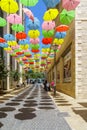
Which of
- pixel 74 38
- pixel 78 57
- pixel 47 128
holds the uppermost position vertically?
pixel 74 38

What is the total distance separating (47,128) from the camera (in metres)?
10.3

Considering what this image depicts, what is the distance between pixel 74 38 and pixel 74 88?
13.8 feet

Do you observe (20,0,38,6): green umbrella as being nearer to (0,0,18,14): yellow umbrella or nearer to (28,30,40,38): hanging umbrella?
(0,0,18,14): yellow umbrella

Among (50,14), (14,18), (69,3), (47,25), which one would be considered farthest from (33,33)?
(69,3)

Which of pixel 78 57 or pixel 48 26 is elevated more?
pixel 48 26

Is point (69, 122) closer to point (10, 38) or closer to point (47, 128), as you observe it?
point (47, 128)

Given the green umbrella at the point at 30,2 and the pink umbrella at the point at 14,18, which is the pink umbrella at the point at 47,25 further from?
the green umbrella at the point at 30,2

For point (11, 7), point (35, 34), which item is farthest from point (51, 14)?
point (35, 34)

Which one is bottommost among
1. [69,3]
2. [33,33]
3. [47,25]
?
[33,33]

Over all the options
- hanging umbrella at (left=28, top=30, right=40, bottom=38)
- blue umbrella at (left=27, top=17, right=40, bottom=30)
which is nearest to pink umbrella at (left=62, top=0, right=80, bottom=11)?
blue umbrella at (left=27, top=17, right=40, bottom=30)

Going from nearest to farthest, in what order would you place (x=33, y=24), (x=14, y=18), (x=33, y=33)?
(x=14, y=18) < (x=33, y=24) < (x=33, y=33)

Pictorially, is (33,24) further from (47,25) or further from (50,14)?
(50,14)

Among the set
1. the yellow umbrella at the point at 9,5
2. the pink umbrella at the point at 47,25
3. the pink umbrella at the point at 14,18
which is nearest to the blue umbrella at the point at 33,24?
the pink umbrella at the point at 47,25

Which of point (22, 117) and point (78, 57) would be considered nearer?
point (22, 117)
